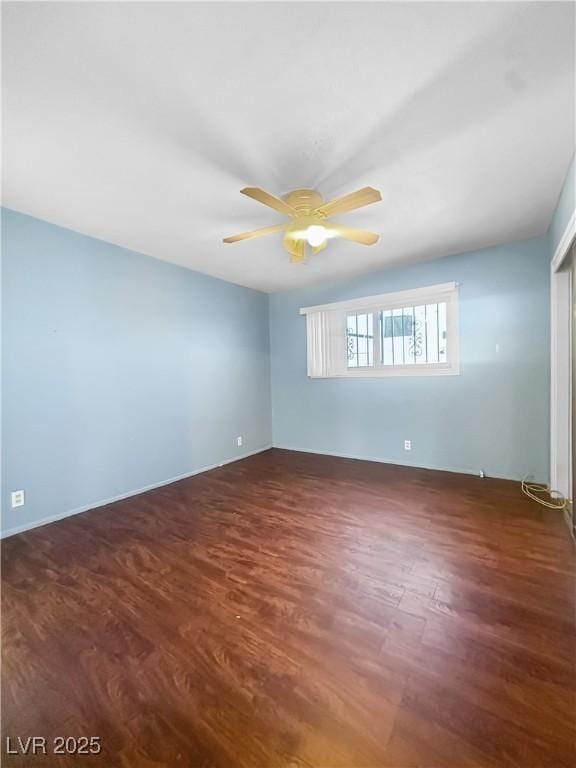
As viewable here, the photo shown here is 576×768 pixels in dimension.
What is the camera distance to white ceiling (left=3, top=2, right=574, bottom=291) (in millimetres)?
1087

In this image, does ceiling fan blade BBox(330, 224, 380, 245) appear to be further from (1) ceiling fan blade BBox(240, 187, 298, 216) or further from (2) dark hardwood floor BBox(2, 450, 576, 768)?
Result: (2) dark hardwood floor BBox(2, 450, 576, 768)

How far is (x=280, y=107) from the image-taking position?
4.65 ft

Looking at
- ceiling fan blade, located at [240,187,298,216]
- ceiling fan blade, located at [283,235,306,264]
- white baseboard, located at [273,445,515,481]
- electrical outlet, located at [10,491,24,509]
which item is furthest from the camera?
white baseboard, located at [273,445,515,481]

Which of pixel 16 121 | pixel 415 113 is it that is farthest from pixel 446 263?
pixel 16 121

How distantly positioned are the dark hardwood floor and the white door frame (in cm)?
42

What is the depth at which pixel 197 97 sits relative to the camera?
1.37m

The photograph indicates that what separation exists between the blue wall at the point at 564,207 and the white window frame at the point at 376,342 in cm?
93

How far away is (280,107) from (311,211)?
0.57 meters

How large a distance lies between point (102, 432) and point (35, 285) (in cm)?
133

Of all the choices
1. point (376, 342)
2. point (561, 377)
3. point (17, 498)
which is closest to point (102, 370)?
point (17, 498)

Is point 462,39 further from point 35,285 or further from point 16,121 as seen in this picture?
point 35,285

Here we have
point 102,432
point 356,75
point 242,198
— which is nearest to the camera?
point 356,75

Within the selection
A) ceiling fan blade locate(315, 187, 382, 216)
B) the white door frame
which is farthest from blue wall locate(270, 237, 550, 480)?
ceiling fan blade locate(315, 187, 382, 216)

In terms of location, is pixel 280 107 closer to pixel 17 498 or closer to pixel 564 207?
pixel 564 207
